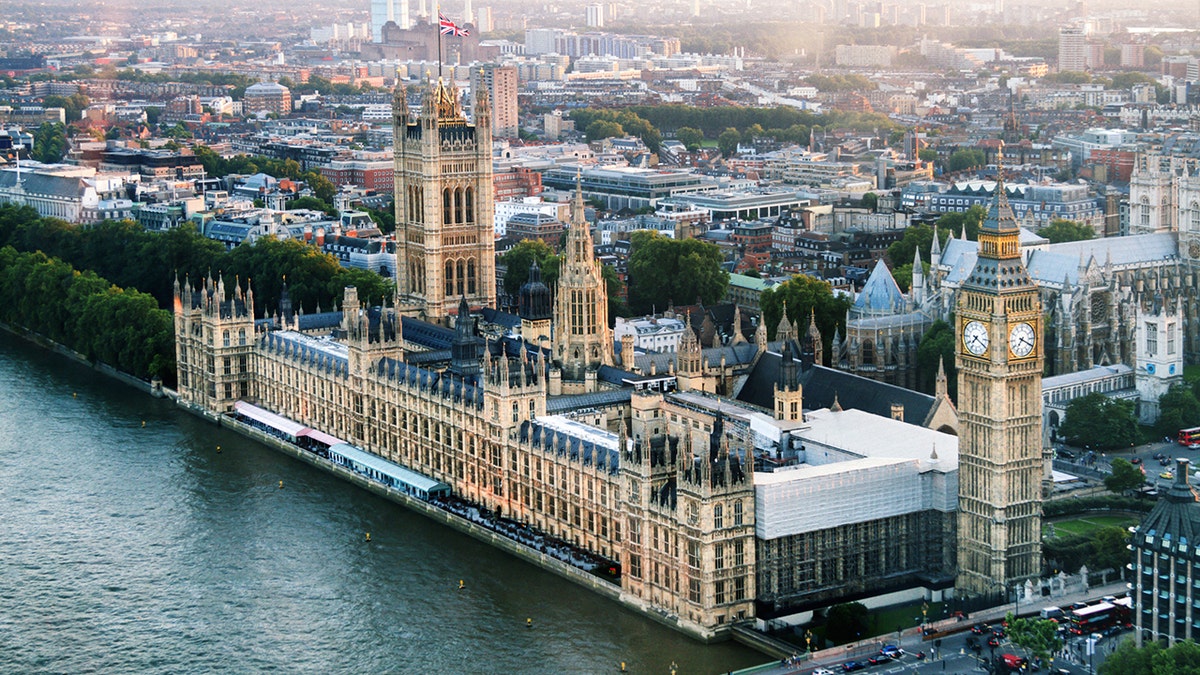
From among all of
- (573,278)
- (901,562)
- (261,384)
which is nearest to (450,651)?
(901,562)

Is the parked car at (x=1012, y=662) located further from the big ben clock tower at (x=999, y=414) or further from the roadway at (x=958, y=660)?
the big ben clock tower at (x=999, y=414)

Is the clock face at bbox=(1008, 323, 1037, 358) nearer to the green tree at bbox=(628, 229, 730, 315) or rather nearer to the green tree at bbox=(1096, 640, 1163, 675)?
the green tree at bbox=(1096, 640, 1163, 675)

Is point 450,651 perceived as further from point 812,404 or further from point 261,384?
point 261,384

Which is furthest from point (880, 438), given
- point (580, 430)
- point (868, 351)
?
point (868, 351)

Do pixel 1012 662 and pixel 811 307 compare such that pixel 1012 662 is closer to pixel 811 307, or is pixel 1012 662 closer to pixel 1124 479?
pixel 1124 479

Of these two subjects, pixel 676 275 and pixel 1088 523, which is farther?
pixel 676 275

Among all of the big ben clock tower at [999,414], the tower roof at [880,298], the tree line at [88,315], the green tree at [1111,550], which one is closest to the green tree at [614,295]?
the tower roof at [880,298]
